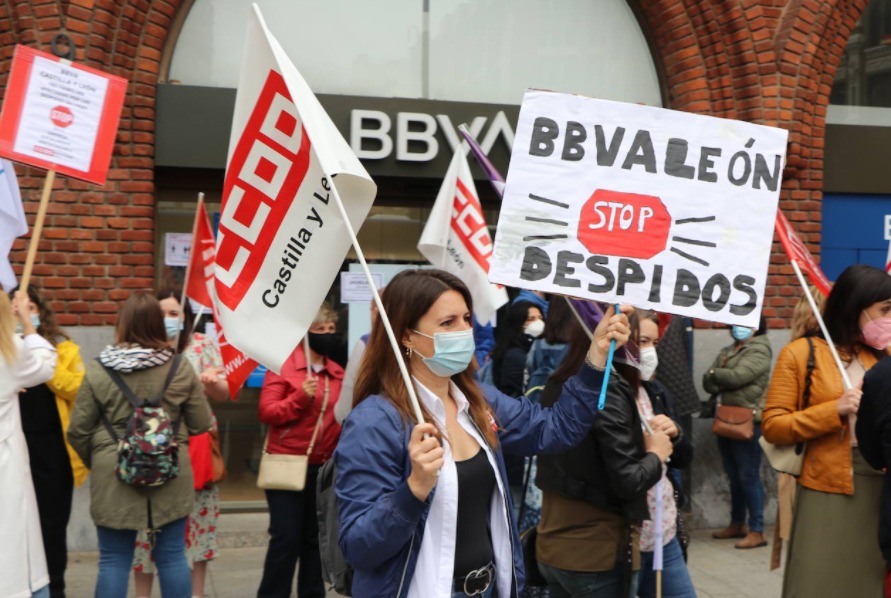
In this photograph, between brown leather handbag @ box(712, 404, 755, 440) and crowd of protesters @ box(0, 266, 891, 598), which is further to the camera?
brown leather handbag @ box(712, 404, 755, 440)

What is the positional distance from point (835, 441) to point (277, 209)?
2.56 m

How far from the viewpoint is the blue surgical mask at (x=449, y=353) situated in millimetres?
3057

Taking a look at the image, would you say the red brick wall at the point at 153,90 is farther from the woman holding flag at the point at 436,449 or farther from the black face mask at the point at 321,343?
the woman holding flag at the point at 436,449

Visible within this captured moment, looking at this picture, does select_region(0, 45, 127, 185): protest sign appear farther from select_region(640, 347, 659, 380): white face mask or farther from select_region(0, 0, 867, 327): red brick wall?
select_region(640, 347, 659, 380): white face mask

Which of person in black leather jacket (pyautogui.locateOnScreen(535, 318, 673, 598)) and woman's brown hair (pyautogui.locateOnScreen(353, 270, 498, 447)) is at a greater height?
woman's brown hair (pyautogui.locateOnScreen(353, 270, 498, 447))

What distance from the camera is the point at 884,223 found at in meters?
9.16

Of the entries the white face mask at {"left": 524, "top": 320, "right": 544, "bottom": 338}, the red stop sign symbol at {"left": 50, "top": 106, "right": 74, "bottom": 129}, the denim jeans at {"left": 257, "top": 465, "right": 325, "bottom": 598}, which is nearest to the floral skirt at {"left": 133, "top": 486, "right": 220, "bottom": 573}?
the denim jeans at {"left": 257, "top": 465, "right": 325, "bottom": 598}

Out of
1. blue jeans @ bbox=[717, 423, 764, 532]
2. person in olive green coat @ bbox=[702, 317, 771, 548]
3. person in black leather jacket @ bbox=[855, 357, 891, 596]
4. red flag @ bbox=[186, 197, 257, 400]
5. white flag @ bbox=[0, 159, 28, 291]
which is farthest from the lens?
blue jeans @ bbox=[717, 423, 764, 532]

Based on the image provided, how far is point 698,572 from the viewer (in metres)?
7.27

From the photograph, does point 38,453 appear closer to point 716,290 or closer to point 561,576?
point 561,576

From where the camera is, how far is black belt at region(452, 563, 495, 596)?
9.58ft

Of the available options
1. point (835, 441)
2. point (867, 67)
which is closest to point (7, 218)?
point (835, 441)

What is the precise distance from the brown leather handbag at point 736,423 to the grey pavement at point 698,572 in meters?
0.89

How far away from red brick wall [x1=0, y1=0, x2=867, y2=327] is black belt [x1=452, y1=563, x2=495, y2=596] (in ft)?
16.9
